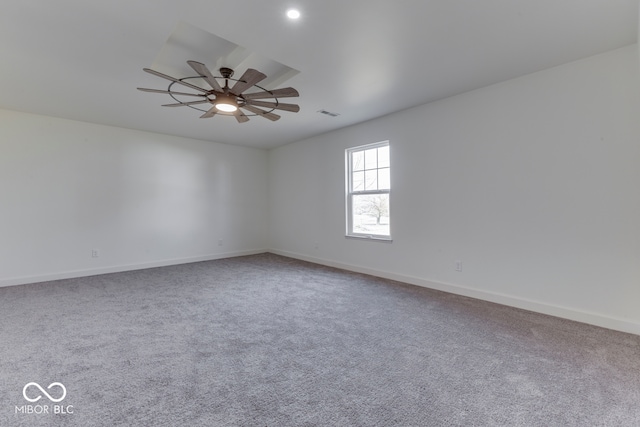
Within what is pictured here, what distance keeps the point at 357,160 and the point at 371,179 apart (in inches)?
18.8

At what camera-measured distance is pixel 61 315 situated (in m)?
2.86

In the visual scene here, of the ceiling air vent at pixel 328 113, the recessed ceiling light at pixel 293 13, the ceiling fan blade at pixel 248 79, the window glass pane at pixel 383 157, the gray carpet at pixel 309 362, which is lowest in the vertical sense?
the gray carpet at pixel 309 362

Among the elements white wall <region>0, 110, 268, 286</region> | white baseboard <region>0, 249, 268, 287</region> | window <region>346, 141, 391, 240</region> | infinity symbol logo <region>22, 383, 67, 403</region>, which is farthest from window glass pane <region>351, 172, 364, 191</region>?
infinity symbol logo <region>22, 383, 67, 403</region>

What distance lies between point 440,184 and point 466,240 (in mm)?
795

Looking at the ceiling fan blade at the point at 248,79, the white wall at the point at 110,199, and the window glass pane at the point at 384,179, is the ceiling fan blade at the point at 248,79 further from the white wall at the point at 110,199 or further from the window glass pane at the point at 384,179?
the white wall at the point at 110,199

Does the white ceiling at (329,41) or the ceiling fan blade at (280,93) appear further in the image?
the ceiling fan blade at (280,93)

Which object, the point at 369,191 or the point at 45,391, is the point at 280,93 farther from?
the point at 45,391

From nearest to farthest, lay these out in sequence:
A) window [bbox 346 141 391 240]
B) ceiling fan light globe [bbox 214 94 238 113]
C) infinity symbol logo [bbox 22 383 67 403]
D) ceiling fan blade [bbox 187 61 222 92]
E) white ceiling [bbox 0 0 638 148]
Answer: infinity symbol logo [bbox 22 383 67 403] → white ceiling [bbox 0 0 638 148] → ceiling fan blade [bbox 187 61 222 92] → ceiling fan light globe [bbox 214 94 238 113] → window [bbox 346 141 391 240]

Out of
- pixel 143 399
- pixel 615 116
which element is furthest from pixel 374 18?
pixel 143 399

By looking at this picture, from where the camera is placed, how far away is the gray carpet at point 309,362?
1.50 meters

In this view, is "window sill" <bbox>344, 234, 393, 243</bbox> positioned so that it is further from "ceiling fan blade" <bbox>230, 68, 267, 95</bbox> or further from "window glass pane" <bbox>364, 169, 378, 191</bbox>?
"ceiling fan blade" <bbox>230, 68, 267, 95</bbox>

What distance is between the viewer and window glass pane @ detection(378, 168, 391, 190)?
Result: 14.4ft

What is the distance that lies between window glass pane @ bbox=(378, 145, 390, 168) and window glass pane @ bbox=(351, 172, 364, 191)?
0.40 meters

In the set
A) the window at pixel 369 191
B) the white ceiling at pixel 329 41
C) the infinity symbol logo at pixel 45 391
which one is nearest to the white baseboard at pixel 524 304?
the window at pixel 369 191
